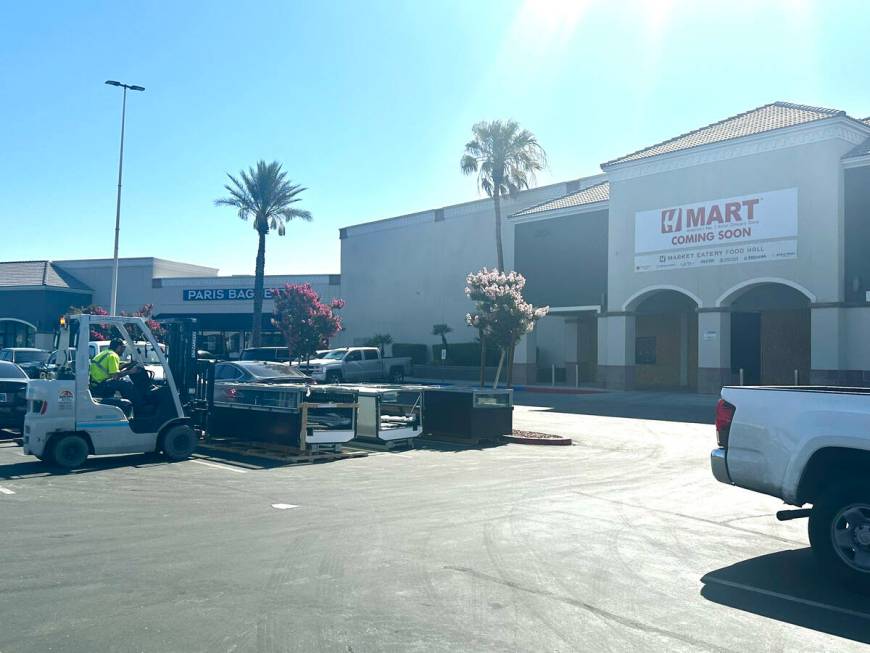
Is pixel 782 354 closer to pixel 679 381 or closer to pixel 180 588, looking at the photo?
pixel 679 381

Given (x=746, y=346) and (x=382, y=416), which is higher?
(x=746, y=346)

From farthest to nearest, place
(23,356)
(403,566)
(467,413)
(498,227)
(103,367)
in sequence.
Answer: (498,227) → (23,356) → (467,413) → (103,367) → (403,566)

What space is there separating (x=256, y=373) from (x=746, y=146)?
20.6 metres

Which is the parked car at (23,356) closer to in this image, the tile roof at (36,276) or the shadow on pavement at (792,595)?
the shadow on pavement at (792,595)

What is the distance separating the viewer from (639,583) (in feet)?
21.2

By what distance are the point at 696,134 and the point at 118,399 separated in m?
28.0

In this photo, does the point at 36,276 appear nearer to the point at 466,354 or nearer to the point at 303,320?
the point at 303,320

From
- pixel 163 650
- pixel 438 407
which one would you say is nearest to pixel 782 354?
pixel 438 407

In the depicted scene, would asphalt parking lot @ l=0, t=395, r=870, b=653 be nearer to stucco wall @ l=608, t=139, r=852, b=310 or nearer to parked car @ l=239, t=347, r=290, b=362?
stucco wall @ l=608, t=139, r=852, b=310

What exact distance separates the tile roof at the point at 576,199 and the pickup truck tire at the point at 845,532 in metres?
31.2

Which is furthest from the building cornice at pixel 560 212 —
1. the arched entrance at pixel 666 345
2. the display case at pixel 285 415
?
the display case at pixel 285 415

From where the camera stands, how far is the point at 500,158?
42156mm

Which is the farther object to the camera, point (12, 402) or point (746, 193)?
point (746, 193)

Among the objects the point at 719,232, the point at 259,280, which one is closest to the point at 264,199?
the point at 259,280
